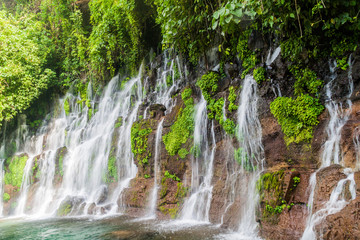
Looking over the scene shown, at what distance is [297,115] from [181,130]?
371 cm

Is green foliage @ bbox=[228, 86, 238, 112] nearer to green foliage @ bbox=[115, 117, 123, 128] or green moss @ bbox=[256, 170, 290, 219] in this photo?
green moss @ bbox=[256, 170, 290, 219]

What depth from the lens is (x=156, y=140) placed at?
31.2 ft

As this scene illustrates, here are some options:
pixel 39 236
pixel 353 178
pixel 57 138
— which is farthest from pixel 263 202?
pixel 57 138

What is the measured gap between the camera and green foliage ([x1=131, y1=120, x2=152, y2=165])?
960 cm

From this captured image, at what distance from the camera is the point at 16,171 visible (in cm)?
1486

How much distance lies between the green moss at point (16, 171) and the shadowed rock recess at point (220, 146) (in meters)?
0.09

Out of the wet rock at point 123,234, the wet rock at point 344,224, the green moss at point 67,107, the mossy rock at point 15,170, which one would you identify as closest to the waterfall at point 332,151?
the wet rock at point 344,224

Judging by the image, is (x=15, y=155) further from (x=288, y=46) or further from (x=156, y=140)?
(x=288, y=46)

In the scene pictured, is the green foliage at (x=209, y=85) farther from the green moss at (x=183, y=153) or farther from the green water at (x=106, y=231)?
the green water at (x=106, y=231)

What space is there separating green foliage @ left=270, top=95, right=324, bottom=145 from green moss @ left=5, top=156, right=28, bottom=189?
44.9 ft

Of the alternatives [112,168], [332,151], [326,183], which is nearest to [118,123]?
[112,168]

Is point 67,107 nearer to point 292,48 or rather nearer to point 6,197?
point 6,197

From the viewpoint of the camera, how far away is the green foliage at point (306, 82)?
6.50m

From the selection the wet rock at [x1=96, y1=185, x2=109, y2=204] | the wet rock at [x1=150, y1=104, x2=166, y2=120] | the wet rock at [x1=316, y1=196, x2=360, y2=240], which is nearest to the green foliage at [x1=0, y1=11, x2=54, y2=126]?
the wet rock at [x1=96, y1=185, x2=109, y2=204]
